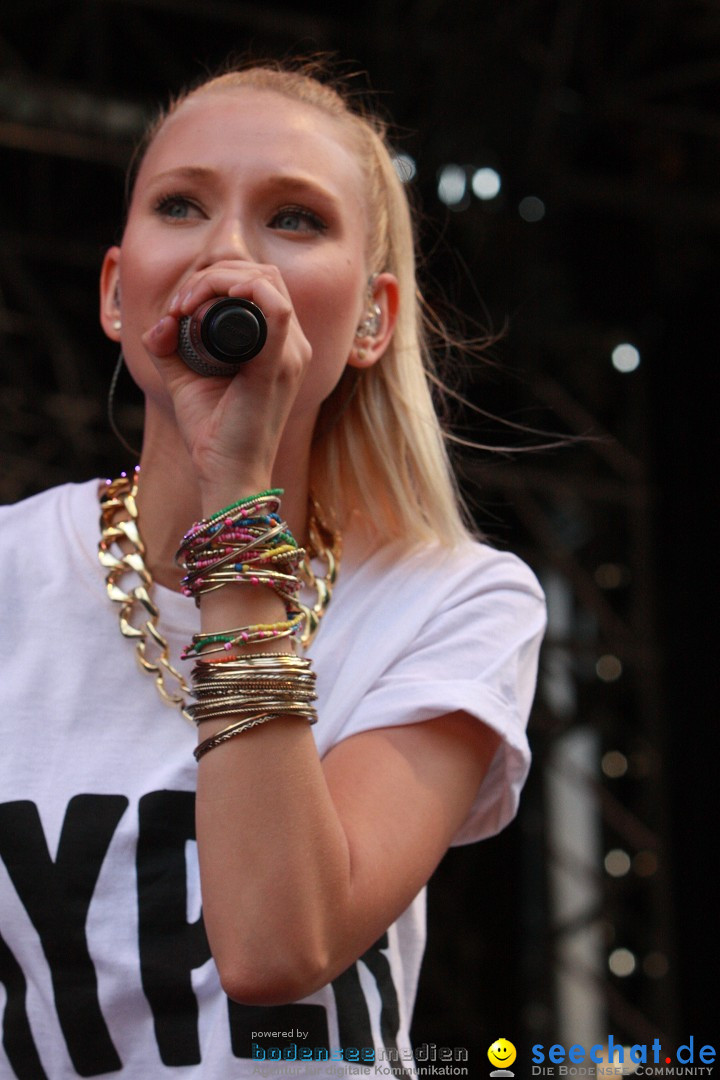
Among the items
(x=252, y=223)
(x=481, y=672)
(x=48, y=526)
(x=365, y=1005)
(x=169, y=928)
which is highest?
(x=252, y=223)

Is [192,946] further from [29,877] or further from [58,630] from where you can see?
[58,630]

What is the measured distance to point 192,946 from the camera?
1.26 metres

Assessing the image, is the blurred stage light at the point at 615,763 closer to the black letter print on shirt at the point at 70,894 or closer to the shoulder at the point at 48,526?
the shoulder at the point at 48,526

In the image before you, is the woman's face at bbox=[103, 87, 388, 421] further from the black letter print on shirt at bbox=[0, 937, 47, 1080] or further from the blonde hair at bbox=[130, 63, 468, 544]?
the black letter print on shirt at bbox=[0, 937, 47, 1080]

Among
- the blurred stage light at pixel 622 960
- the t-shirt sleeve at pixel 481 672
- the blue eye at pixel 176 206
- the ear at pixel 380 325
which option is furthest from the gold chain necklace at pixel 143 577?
the blurred stage light at pixel 622 960

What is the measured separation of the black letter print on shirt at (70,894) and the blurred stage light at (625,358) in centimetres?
399

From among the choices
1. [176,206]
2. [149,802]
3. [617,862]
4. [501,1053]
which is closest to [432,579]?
[149,802]

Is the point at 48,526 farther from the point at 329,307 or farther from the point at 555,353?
the point at 555,353

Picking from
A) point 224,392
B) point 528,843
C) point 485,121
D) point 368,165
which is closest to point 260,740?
point 224,392

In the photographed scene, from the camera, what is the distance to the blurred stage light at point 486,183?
4.10m

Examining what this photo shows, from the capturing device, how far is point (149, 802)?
1.29 m

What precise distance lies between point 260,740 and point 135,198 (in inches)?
29.2

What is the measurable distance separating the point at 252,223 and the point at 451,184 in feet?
9.63

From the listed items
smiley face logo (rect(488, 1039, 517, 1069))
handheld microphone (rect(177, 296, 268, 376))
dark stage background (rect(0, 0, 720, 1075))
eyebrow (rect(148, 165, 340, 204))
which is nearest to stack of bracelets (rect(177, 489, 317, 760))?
handheld microphone (rect(177, 296, 268, 376))
